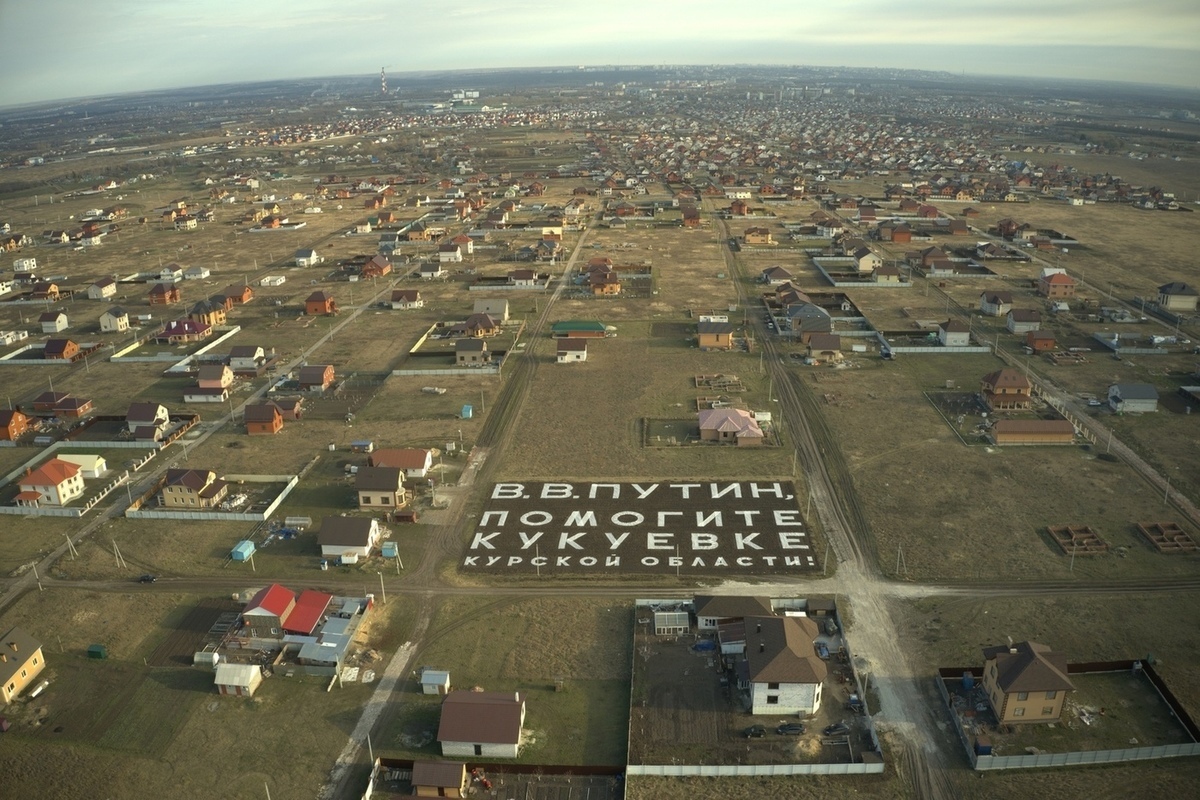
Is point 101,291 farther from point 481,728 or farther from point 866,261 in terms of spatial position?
point 866,261

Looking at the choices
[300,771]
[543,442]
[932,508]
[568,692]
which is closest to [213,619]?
[300,771]

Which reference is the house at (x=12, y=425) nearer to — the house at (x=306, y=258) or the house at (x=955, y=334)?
the house at (x=306, y=258)

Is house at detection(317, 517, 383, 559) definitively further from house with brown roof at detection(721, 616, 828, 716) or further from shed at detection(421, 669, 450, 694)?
house with brown roof at detection(721, 616, 828, 716)

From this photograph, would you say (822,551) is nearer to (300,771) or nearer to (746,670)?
(746,670)

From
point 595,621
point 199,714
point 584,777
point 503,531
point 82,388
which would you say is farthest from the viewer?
point 82,388

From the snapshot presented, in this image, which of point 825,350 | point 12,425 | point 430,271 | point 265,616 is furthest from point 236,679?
point 430,271

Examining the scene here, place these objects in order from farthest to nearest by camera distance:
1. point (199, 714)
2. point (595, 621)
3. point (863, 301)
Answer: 1. point (863, 301)
2. point (595, 621)
3. point (199, 714)
